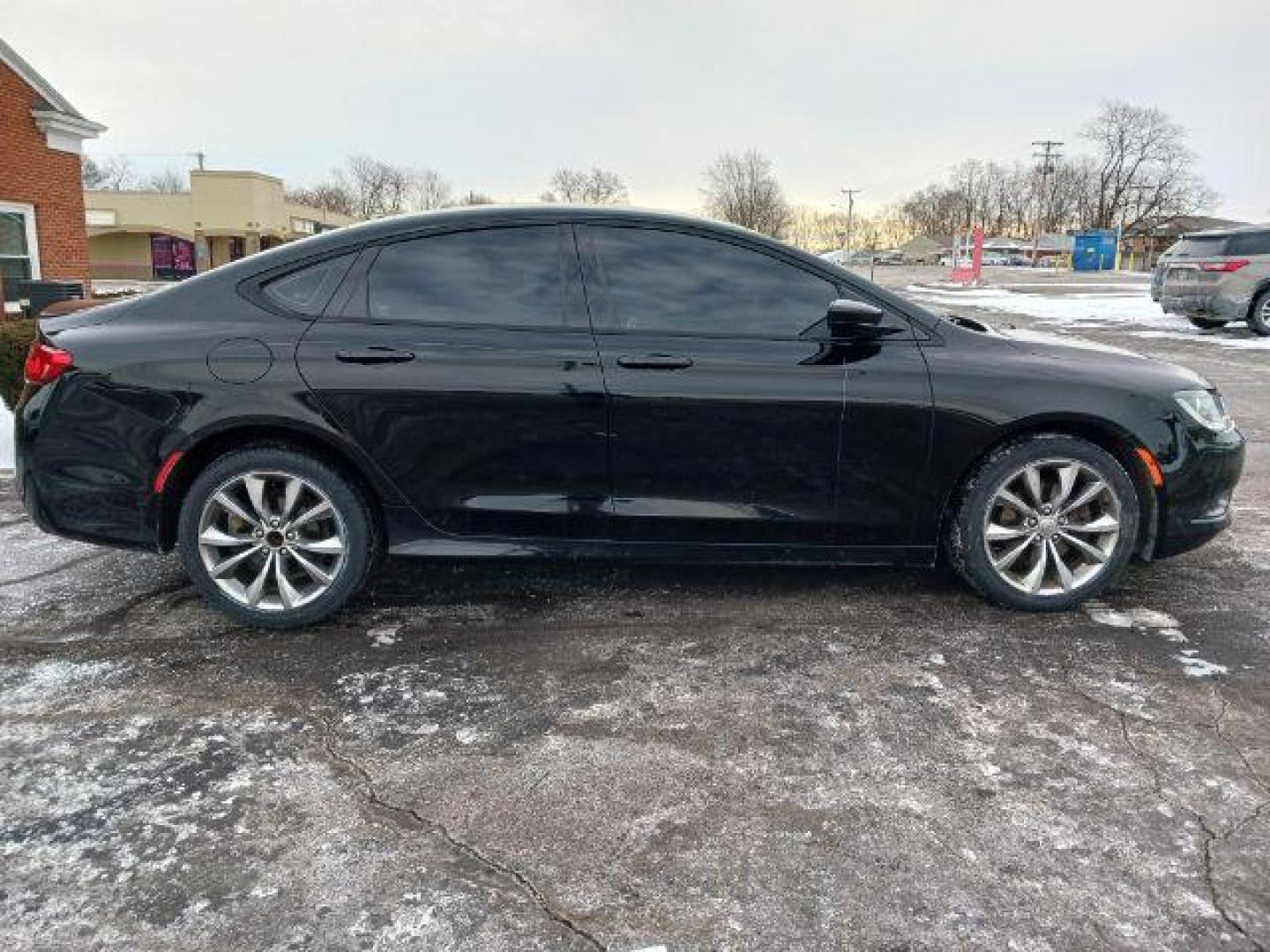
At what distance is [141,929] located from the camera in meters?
2.08

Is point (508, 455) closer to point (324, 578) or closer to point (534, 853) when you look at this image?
point (324, 578)

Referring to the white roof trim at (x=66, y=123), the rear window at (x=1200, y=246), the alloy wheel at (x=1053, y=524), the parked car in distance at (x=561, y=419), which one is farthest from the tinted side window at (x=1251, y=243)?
the white roof trim at (x=66, y=123)

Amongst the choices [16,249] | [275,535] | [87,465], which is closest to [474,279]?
[275,535]

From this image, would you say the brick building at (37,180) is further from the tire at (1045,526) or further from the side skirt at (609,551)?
the tire at (1045,526)

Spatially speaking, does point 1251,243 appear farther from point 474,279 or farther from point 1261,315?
point 474,279

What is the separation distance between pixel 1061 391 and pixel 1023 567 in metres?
0.75

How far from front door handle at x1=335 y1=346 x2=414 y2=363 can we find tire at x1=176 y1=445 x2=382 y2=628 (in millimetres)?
419

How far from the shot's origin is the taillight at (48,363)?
3.62 meters

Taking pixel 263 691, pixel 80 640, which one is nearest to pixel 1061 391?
pixel 263 691

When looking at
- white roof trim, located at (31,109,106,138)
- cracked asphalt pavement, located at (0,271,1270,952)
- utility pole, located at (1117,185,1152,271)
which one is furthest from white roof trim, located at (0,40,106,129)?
utility pole, located at (1117,185,1152,271)

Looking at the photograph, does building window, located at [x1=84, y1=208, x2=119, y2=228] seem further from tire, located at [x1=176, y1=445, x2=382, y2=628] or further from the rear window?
tire, located at [x1=176, y1=445, x2=382, y2=628]

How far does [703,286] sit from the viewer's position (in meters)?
3.74

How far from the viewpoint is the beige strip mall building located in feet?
167

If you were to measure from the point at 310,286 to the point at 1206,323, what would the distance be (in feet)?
60.2
